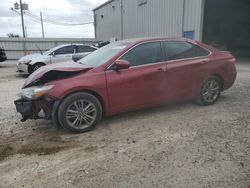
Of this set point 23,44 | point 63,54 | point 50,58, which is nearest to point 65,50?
point 63,54

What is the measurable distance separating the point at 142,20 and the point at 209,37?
19.3 feet

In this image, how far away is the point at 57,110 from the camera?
4031 millimetres

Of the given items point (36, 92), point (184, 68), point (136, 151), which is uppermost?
point (184, 68)

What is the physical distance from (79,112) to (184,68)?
7.69 feet

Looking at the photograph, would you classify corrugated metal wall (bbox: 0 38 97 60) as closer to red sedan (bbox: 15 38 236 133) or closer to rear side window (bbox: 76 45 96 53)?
rear side window (bbox: 76 45 96 53)

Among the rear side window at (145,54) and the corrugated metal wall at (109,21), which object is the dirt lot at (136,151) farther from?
the corrugated metal wall at (109,21)

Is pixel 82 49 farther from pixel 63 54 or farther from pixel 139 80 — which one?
pixel 139 80

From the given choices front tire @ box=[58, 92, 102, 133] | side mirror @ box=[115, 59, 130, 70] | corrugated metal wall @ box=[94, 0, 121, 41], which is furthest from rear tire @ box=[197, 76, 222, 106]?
corrugated metal wall @ box=[94, 0, 121, 41]

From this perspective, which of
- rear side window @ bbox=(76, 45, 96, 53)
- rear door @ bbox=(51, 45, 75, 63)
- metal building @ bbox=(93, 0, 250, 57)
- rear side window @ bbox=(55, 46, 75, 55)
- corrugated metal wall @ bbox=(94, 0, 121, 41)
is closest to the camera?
rear door @ bbox=(51, 45, 75, 63)

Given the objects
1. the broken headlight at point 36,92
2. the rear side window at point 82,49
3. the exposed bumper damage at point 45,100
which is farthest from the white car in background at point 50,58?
the broken headlight at point 36,92

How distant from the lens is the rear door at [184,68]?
4.95 metres

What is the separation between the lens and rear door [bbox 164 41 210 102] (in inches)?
195

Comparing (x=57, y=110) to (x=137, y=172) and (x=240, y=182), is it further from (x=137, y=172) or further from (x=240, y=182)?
(x=240, y=182)

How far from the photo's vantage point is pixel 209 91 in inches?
215
